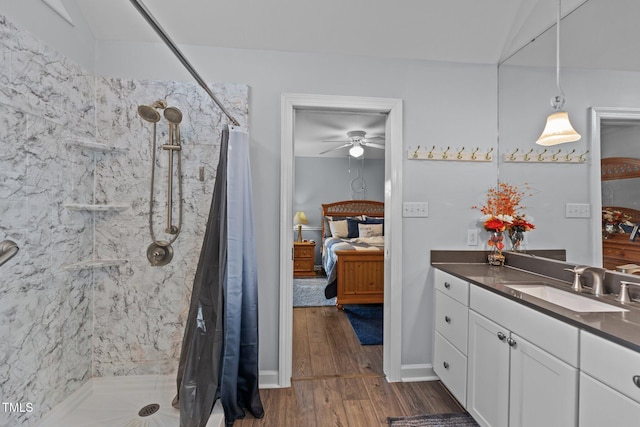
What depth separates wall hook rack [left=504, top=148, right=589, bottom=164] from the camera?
166cm

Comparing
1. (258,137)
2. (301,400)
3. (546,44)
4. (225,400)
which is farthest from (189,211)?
(546,44)

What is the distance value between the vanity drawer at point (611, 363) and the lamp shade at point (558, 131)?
4.00 ft

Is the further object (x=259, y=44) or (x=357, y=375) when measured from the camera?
(x=357, y=375)

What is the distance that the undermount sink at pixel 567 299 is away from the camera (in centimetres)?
129

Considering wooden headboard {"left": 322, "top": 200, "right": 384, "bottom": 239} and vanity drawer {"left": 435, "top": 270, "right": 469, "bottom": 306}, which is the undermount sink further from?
wooden headboard {"left": 322, "top": 200, "right": 384, "bottom": 239}

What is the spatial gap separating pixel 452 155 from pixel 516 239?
767 mm

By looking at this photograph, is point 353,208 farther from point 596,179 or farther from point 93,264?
point 93,264

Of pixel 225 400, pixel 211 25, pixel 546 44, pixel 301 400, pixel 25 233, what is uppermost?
pixel 211 25

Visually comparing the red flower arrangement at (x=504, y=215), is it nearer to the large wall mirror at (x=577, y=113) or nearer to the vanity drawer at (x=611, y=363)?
the large wall mirror at (x=577, y=113)

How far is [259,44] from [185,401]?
2.27 metres

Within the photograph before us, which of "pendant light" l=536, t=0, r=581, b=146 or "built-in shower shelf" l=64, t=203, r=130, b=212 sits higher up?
"pendant light" l=536, t=0, r=581, b=146

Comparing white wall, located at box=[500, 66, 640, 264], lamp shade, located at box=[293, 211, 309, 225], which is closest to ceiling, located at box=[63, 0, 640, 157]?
white wall, located at box=[500, 66, 640, 264]

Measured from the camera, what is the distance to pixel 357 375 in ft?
7.25

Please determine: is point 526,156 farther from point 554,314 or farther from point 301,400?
point 301,400
